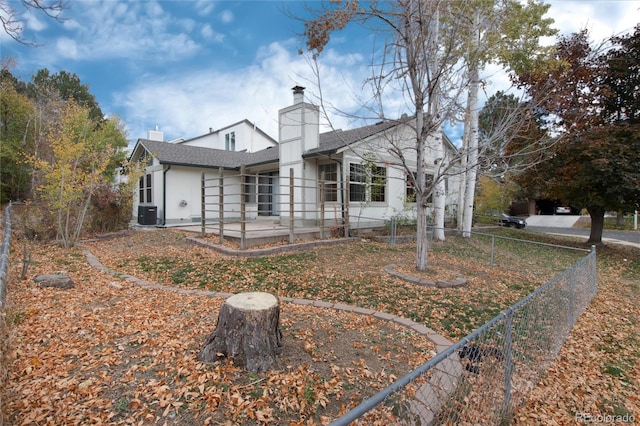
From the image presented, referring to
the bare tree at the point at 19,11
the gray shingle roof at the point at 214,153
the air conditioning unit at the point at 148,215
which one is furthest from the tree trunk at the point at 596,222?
the air conditioning unit at the point at 148,215

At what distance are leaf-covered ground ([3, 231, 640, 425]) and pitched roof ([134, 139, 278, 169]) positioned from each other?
730 centimetres

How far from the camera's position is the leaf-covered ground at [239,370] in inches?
84.7

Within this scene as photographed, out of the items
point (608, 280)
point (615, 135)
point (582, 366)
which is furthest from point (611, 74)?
point (582, 366)

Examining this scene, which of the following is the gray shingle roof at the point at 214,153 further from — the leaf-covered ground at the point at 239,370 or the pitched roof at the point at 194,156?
the leaf-covered ground at the point at 239,370

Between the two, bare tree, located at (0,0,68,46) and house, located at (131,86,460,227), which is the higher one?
bare tree, located at (0,0,68,46)

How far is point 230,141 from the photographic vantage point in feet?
75.9

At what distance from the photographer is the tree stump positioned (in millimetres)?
2541

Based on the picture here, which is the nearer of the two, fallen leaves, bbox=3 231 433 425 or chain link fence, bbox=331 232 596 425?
chain link fence, bbox=331 232 596 425

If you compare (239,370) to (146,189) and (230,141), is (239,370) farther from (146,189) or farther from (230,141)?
A: (230,141)

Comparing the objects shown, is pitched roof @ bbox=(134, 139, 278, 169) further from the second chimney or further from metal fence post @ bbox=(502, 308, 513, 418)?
metal fence post @ bbox=(502, 308, 513, 418)

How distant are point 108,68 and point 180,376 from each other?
578 inches

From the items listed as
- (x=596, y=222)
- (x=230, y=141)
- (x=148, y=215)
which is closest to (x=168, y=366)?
(x=148, y=215)

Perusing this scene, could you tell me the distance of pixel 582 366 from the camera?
3.41 m

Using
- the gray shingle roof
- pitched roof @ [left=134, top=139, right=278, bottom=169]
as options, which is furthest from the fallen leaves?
pitched roof @ [left=134, top=139, right=278, bottom=169]
